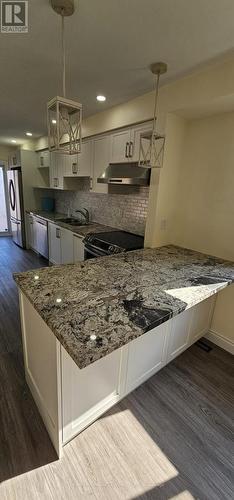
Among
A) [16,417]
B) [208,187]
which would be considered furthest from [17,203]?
[16,417]

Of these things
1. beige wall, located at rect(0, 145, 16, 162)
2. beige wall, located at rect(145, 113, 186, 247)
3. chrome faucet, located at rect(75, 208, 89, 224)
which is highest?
beige wall, located at rect(0, 145, 16, 162)

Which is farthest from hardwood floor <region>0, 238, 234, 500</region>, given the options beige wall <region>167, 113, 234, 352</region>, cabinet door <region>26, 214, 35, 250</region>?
cabinet door <region>26, 214, 35, 250</region>

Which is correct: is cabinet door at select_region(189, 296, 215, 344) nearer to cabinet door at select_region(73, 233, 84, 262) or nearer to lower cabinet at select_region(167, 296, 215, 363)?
lower cabinet at select_region(167, 296, 215, 363)

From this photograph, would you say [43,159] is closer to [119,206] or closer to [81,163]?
[81,163]

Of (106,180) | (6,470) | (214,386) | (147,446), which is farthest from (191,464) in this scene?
(106,180)

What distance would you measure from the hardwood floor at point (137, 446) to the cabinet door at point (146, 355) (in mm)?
134

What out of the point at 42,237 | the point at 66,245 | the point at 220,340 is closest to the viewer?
the point at 220,340

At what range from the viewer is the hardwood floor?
1.24m

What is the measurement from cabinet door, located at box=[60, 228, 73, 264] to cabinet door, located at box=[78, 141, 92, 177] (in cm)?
94

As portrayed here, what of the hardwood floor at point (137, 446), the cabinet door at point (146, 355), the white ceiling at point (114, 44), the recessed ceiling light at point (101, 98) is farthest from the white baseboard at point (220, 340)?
the recessed ceiling light at point (101, 98)

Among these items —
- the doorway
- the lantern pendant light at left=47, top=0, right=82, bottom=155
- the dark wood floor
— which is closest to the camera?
the lantern pendant light at left=47, top=0, right=82, bottom=155

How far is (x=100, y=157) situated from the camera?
10.1 feet

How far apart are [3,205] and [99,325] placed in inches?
257

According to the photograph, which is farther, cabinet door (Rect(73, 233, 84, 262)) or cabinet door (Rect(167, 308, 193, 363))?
cabinet door (Rect(73, 233, 84, 262))
